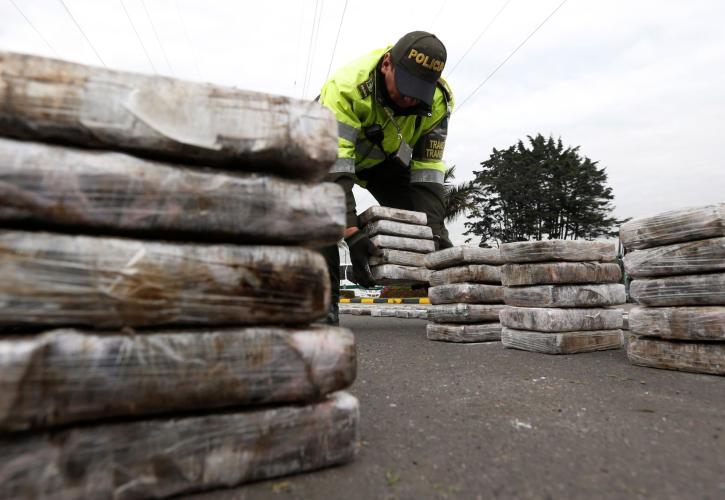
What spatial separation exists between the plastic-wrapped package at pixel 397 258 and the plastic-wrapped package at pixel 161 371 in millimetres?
2958

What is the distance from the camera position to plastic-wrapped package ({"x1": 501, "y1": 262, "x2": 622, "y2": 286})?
3.52 metres

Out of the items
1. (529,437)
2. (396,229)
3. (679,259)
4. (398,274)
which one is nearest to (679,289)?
(679,259)

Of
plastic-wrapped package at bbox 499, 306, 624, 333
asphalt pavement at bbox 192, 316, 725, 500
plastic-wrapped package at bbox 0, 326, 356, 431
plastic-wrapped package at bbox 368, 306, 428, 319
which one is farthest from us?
plastic-wrapped package at bbox 368, 306, 428, 319

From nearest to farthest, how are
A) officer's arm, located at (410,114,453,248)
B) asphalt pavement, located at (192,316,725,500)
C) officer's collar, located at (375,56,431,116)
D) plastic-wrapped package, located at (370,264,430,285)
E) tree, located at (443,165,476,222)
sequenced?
asphalt pavement, located at (192,316,725,500)
officer's collar, located at (375,56,431,116)
plastic-wrapped package, located at (370,264,430,285)
officer's arm, located at (410,114,453,248)
tree, located at (443,165,476,222)

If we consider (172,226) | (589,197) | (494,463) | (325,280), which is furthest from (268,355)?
(589,197)

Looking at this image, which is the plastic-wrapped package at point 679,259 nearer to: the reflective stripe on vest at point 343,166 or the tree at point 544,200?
the reflective stripe on vest at point 343,166

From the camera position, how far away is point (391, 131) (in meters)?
4.41

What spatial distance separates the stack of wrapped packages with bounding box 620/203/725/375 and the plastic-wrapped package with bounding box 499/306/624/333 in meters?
0.45

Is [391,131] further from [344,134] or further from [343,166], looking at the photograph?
[343,166]

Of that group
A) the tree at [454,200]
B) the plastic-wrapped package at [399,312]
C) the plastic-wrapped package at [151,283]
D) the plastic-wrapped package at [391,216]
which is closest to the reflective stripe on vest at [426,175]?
the plastic-wrapped package at [391,216]

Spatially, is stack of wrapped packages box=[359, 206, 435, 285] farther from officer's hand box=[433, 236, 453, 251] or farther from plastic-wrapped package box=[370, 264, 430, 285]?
officer's hand box=[433, 236, 453, 251]

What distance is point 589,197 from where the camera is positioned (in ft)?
124

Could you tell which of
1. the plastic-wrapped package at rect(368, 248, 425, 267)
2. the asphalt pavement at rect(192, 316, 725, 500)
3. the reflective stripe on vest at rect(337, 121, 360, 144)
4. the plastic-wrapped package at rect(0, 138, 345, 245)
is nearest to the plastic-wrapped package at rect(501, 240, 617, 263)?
the asphalt pavement at rect(192, 316, 725, 500)

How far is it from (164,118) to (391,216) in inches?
A: 133
